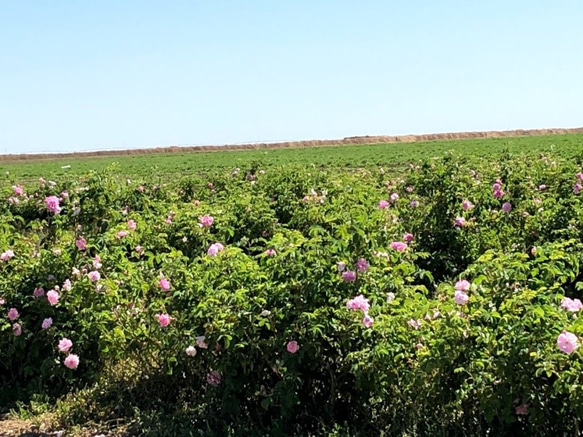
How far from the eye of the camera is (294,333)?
132 inches

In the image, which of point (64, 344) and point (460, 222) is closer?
point (64, 344)

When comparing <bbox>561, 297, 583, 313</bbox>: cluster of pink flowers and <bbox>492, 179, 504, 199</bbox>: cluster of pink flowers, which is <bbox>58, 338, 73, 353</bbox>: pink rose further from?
<bbox>492, 179, 504, 199</bbox>: cluster of pink flowers

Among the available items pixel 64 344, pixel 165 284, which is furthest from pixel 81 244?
pixel 165 284

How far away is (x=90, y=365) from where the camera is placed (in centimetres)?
459

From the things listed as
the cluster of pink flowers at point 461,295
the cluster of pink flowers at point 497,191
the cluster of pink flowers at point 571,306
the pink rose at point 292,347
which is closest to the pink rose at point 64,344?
the pink rose at point 292,347

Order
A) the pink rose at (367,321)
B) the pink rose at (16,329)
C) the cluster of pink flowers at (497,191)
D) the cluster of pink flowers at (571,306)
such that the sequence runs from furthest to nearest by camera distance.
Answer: the cluster of pink flowers at (497,191) < the pink rose at (16,329) < the pink rose at (367,321) < the cluster of pink flowers at (571,306)

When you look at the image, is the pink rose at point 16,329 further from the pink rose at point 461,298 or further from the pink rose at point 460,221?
the pink rose at point 460,221

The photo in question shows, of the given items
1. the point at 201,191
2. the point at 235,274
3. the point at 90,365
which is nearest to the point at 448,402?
the point at 235,274

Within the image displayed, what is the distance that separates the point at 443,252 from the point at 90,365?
337 cm

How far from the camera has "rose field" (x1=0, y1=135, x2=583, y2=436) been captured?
2.92 meters

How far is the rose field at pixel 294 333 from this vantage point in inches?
115

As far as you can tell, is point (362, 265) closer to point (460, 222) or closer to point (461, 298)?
point (461, 298)

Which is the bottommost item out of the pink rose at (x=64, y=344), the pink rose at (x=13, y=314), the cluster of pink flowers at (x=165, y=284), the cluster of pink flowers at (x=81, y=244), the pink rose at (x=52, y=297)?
the pink rose at (x=64, y=344)

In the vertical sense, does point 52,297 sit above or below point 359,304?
below
